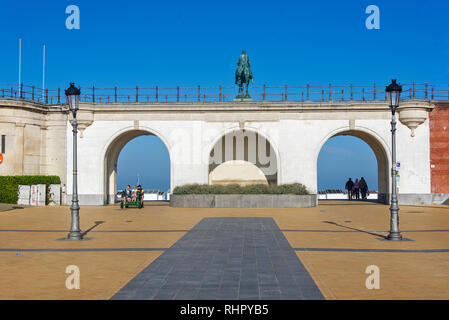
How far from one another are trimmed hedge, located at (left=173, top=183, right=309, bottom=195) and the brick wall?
893 cm

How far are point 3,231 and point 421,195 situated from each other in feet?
84.2

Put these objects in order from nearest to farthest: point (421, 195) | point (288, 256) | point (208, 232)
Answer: point (288, 256), point (208, 232), point (421, 195)

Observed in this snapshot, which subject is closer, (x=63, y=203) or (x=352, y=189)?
(x=63, y=203)

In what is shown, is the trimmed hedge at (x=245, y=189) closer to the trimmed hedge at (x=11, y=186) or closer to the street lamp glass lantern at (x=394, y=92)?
the trimmed hedge at (x=11, y=186)

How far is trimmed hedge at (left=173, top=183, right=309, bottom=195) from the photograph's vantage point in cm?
2919

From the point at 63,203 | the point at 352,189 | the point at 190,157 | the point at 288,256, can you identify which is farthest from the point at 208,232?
the point at 352,189

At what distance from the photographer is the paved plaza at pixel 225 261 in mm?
7613

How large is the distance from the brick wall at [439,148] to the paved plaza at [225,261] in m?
14.6

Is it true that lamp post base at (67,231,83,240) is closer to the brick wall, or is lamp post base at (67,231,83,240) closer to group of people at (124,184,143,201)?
group of people at (124,184,143,201)

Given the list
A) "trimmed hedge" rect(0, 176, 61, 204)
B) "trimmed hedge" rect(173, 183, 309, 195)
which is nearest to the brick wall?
"trimmed hedge" rect(173, 183, 309, 195)

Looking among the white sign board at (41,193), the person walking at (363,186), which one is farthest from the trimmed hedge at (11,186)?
the person walking at (363,186)

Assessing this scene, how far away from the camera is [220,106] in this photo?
31.6 meters

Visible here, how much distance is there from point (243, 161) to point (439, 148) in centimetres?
1388

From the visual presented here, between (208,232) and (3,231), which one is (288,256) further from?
(3,231)
